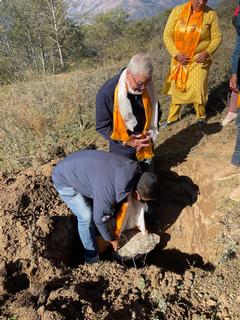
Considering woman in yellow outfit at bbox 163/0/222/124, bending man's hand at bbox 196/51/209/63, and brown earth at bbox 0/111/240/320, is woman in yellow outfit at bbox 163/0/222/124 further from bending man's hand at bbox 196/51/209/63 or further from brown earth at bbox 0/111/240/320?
brown earth at bbox 0/111/240/320

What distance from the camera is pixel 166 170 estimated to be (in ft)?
15.1

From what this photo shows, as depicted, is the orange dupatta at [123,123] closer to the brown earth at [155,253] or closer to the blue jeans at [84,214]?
the blue jeans at [84,214]

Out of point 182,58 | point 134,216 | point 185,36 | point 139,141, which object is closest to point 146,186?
point 134,216

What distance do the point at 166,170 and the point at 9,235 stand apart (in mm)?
2080

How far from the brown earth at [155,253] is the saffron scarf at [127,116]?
72 cm

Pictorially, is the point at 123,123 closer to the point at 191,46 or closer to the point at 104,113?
the point at 104,113

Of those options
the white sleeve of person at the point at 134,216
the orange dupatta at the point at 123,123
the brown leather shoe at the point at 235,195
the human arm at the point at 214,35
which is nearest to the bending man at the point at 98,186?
the white sleeve of person at the point at 134,216

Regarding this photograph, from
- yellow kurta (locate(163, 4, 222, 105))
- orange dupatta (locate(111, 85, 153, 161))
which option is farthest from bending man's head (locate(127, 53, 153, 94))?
yellow kurta (locate(163, 4, 222, 105))

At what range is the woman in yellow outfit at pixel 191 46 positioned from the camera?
14.5 feet

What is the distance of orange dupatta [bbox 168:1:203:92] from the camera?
443cm

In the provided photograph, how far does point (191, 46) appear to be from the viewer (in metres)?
4.61

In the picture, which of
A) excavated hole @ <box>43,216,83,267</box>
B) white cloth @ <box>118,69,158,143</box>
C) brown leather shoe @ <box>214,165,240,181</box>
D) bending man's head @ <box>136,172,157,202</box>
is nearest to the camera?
bending man's head @ <box>136,172,157,202</box>

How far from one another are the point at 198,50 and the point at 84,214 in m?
2.52

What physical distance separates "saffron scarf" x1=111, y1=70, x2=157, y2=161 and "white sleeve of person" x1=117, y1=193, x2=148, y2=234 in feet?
1.97
